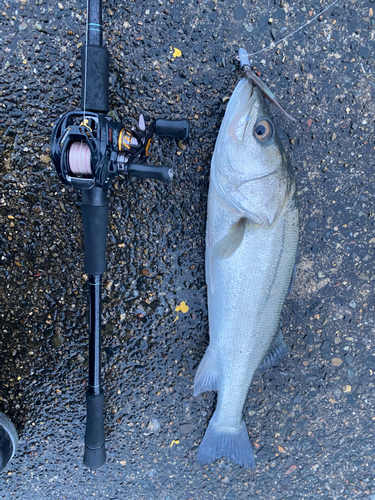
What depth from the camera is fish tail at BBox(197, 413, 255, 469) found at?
5.58 ft

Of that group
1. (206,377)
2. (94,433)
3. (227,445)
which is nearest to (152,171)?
(206,377)

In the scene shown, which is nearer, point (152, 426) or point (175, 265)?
point (175, 265)

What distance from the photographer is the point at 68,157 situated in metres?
1.26

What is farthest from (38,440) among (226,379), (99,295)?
(226,379)

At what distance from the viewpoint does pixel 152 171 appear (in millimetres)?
1316

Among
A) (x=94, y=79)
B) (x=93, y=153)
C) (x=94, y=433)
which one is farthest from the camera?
(x=94, y=433)

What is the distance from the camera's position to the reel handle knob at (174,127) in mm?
1524

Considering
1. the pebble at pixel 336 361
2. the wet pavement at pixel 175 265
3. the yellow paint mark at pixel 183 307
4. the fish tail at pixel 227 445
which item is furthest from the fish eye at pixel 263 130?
the fish tail at pixel 227 445

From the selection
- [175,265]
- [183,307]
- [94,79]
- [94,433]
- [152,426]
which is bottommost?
[152,426]

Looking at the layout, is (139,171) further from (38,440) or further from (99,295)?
(38,440)

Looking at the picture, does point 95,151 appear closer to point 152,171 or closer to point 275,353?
point 152,171

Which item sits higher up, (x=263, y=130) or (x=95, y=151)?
(x=263, y=130)

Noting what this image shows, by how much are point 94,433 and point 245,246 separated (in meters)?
1.36

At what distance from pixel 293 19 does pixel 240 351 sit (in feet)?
6.23
